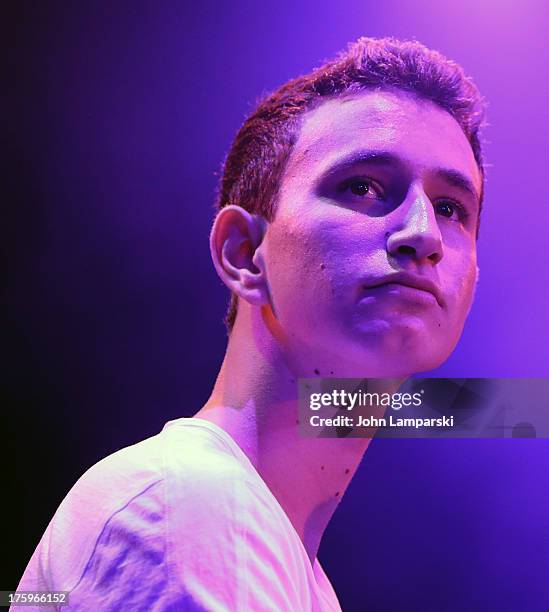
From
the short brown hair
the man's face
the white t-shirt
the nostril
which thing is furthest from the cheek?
the white t-shirt

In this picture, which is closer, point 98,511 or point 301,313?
point 98,511

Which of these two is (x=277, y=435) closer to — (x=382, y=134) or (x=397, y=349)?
(x=397, y=349)

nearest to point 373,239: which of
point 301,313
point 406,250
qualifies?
point 406,250

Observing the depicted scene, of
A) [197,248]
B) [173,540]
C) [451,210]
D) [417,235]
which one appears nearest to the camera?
[173,540]

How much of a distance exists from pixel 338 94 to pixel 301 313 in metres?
0.41

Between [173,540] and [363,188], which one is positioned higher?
[363,188]

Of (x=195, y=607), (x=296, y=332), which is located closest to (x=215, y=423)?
(x=296, y=332)

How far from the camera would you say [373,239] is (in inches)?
42.4

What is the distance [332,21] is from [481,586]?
127cm

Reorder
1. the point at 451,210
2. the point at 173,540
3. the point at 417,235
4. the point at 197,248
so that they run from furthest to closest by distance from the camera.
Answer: the point at 197,248 < the point at 451,210 < the point at 417,235 < the point at 173,540

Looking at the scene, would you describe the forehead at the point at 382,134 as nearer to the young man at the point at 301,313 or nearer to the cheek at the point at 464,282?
the young man at the point at 301,313

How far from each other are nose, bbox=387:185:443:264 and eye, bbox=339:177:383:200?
54 millimetres

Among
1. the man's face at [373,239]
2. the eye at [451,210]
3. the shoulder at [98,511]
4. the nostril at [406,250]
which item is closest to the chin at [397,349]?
the man's face at [373,239]

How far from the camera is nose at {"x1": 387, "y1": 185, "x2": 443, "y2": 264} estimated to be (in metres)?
1.06
